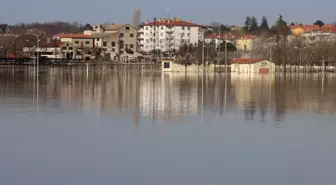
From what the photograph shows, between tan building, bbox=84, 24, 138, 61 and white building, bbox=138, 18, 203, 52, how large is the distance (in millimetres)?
3266

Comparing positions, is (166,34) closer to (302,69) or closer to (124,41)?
(124,41)

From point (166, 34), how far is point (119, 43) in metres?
6.97

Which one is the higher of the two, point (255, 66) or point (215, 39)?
point (215, 39)

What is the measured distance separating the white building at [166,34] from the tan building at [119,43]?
10.7 ft

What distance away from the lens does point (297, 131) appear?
12.9 m

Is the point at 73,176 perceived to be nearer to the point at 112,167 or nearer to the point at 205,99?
the point at 112,167

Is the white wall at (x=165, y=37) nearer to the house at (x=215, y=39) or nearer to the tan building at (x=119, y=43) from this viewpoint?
the house at (x=215, y=39)

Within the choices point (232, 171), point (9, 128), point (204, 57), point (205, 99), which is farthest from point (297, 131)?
point (204, 57)

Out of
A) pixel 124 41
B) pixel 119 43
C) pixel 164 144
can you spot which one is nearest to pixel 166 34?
pixel 124 41

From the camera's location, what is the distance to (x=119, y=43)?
85.4 metres

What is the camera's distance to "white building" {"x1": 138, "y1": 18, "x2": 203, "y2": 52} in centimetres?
8812

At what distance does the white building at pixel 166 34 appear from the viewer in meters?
88.1

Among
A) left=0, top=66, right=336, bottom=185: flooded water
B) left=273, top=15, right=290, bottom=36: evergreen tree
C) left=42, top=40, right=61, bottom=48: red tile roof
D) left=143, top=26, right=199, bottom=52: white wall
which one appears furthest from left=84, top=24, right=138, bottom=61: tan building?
left=0, top=66, right=336, bottom=185: flooded water

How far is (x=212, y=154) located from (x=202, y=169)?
46.1 inches
